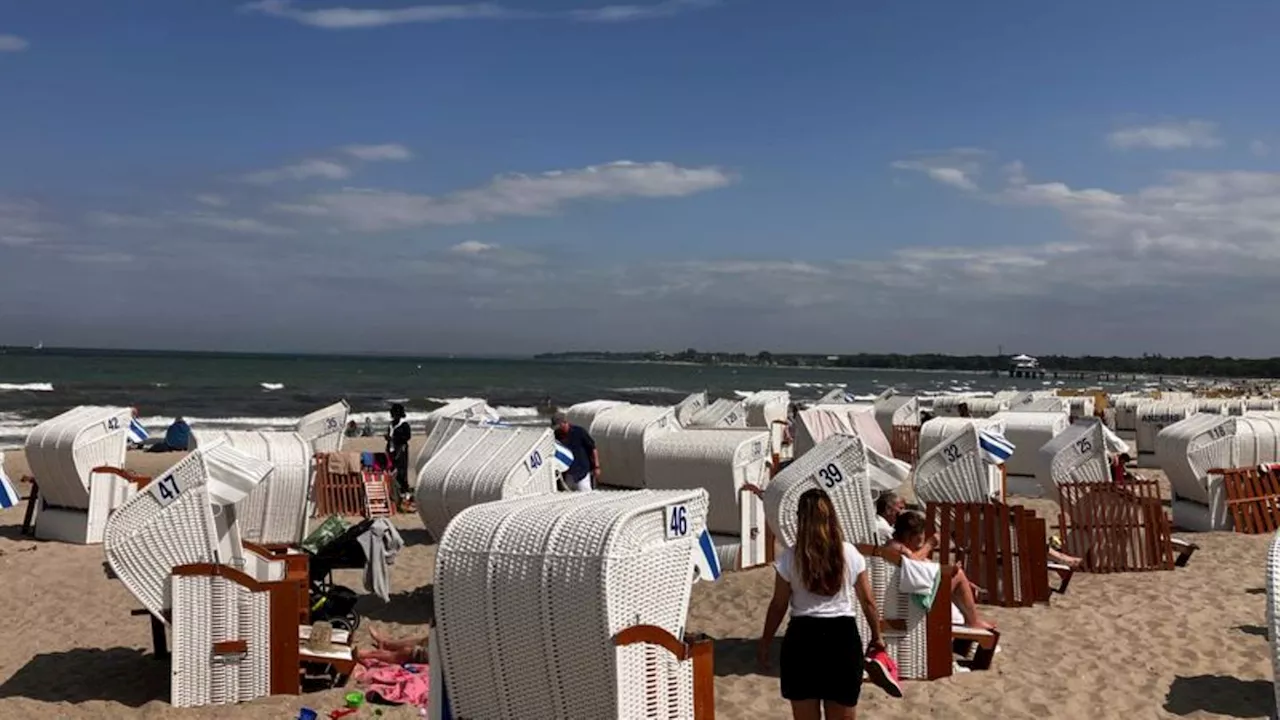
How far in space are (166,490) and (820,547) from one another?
4417mm

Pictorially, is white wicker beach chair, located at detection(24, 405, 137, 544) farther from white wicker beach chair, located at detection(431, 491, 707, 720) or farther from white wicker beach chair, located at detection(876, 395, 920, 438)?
white wicker beach chair, located at detection(876, 395, 920, 438)

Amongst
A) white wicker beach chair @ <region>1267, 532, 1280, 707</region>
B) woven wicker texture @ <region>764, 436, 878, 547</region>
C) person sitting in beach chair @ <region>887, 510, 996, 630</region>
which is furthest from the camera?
woven wicker texture @ <region>764, 436, 878, 547</region>

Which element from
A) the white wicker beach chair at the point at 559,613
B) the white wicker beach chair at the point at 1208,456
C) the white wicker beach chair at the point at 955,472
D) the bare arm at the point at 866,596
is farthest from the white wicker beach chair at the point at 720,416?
the white wicker beach chair at the point at 559,613

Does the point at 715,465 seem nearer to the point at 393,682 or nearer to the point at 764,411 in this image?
the point at 393,682

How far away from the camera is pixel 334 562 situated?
8.42 meters

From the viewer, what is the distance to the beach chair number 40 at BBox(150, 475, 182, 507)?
708 centimetres

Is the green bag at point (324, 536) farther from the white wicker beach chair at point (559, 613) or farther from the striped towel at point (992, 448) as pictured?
the striped towel at point (992, 448)

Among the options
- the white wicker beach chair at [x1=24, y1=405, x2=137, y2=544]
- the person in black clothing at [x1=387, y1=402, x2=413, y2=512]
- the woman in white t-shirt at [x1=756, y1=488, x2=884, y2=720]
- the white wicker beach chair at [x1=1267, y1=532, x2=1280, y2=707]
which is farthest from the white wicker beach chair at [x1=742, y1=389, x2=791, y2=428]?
the white wicker beach chair at [x1=1267, y1=532, x2=1280, y2=707]

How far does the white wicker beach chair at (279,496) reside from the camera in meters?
11.9

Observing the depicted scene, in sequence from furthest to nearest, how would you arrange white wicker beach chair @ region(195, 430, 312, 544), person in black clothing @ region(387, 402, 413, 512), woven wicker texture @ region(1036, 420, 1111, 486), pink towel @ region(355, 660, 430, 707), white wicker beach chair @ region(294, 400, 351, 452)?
1. white wicker beach chair @ region(294, 400, 351, 452)
2. person in black clothing @ region(387, 402, 413, 512)
3. woven wicker texture @ region(1036, 420, 1111, 486)
4. white wicker beach chair @ region(195, 430, 312, 544)
5. pink towel @ region(355, 660, 430, 707)

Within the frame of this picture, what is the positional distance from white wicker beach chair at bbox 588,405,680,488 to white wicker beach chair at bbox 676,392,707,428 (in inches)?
151

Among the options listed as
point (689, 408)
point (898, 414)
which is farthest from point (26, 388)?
point (898, 414)

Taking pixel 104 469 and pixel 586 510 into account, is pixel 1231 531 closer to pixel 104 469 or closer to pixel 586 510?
pixel 586 510

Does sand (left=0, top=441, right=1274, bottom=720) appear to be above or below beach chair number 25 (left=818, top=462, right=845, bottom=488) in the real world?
below
